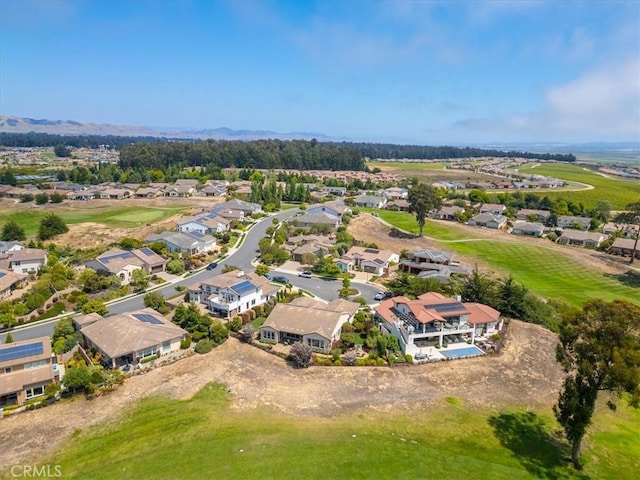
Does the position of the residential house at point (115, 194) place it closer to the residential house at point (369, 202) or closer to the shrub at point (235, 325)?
the residential house at point (369, 202)

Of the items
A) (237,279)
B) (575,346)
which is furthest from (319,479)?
(237,279)

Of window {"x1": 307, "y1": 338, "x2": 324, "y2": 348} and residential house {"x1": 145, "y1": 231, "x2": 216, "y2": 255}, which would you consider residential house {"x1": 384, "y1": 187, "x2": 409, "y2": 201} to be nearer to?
residential house {"x1": 145, "y1": 231, "x2": 216, "y2": 255}

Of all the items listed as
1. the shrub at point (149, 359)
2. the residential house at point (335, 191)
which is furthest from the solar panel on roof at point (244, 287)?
the residential house at point (335, 191)

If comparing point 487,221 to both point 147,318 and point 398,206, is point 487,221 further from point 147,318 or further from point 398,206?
point 147,318

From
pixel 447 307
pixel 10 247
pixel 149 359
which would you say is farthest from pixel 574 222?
pixel 10 247

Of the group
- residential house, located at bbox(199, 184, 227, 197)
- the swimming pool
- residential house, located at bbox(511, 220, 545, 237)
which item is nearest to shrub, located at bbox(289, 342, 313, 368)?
the swimming pool

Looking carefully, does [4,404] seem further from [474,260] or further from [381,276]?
[474,260]
